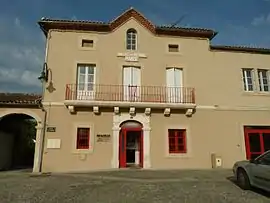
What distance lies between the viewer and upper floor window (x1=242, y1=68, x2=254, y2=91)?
16.3 metres

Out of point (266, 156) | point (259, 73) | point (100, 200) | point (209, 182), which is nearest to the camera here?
point (100, 200)

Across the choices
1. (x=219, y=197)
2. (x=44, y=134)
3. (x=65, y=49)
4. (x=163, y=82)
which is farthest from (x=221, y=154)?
(x=65, y=49)

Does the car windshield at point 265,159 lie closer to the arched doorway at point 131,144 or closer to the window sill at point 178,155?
the window sill at point 178,155

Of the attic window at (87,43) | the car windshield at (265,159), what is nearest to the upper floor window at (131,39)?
the attic window at (87,43)

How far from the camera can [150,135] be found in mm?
14695

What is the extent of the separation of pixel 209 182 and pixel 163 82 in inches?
275

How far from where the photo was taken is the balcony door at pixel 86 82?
1474cm

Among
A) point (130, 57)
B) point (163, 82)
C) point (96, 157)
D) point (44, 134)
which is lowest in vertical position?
point (96, 157)

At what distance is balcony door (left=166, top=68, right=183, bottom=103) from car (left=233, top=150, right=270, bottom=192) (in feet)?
22.1

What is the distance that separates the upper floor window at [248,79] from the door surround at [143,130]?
653 cm

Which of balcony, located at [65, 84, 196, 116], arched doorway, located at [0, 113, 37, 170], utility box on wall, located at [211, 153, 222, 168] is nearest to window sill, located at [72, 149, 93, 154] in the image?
balcony, located at [65, 84, 196, 116]

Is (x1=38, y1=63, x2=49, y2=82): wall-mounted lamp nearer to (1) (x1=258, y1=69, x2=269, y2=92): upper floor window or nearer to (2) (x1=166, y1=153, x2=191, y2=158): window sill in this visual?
(2) (x1=166, y1=153, x2=191, y2=158): window sill

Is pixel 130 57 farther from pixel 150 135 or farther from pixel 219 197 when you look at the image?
pixel 219 197

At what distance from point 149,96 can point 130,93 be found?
109cm
